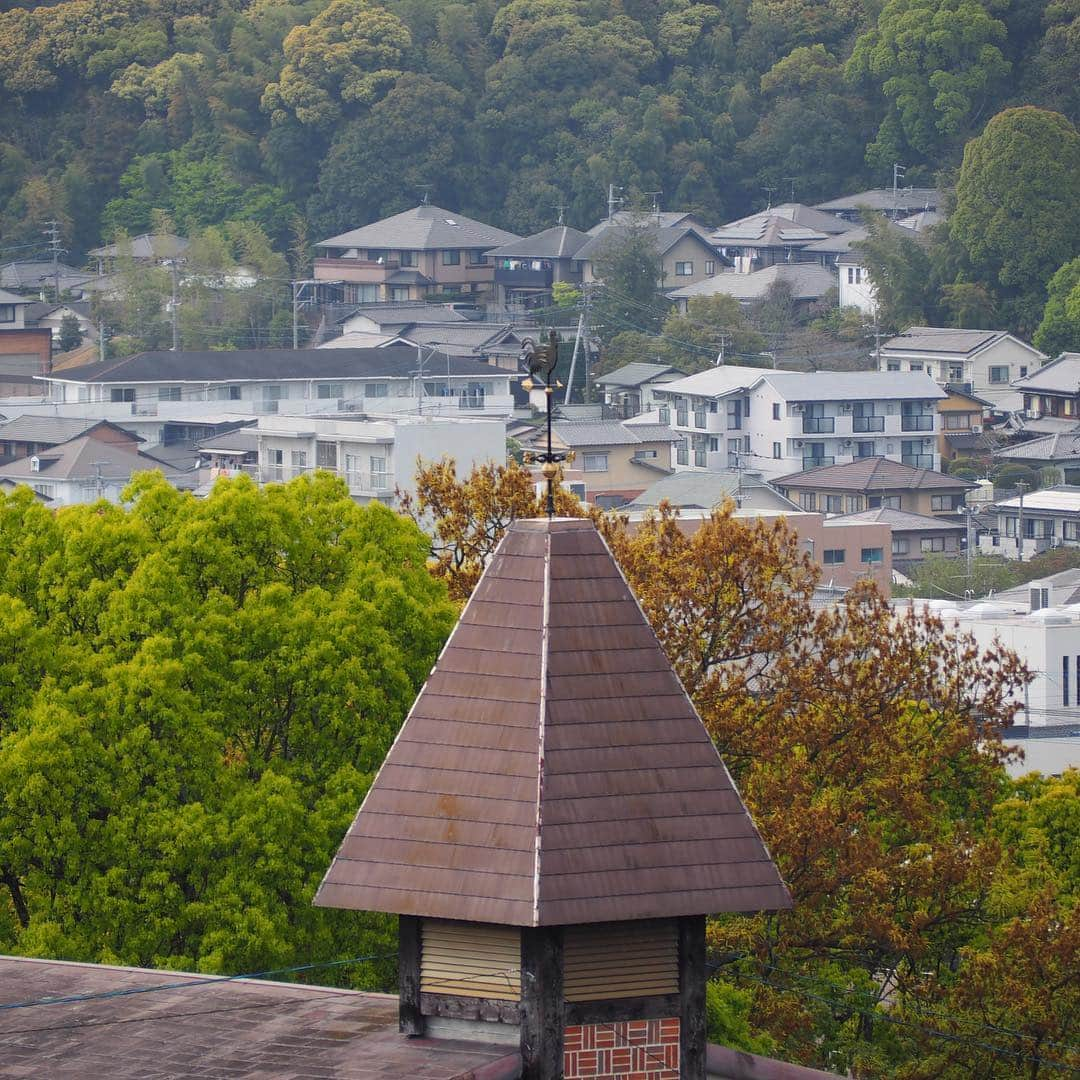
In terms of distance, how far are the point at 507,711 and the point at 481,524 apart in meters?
8.63

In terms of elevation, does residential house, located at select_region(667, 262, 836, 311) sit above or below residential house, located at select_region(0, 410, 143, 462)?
above

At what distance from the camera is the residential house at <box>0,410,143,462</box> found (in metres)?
48.6

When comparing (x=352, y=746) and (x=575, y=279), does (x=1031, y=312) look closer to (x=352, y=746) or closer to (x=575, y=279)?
(x=575, y=279)

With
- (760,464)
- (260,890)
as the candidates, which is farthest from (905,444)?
(260,890)

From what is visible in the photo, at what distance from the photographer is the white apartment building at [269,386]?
52.2m

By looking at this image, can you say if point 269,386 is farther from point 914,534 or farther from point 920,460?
point 914,534

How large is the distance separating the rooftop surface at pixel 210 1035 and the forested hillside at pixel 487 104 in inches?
2362

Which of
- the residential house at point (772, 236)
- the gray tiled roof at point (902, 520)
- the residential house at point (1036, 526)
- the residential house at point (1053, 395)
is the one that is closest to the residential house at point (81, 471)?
the gray tiled roof at point (902, 520)

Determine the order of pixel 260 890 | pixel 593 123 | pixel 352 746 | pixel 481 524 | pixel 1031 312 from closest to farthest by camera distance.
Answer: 1. pixel 260 890
2. pixel 352 746
3. pixel 481 524
4. pixel 1031 312
5. pixel 593 123

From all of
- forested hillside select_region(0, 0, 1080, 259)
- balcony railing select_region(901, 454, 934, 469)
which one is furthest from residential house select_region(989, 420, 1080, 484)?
forested hillside select_region(0, 0, 1080, 259)

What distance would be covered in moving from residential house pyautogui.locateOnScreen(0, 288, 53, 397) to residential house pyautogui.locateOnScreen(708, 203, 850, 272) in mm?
18149

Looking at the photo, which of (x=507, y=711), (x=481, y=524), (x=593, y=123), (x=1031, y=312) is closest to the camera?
(x=507, y=711)

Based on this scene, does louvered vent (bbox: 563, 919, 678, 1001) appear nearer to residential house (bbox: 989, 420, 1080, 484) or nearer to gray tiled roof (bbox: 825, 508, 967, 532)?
gray tiled roof (bbox: 825, 508, 967, 532)

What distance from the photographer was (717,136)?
69.8m
